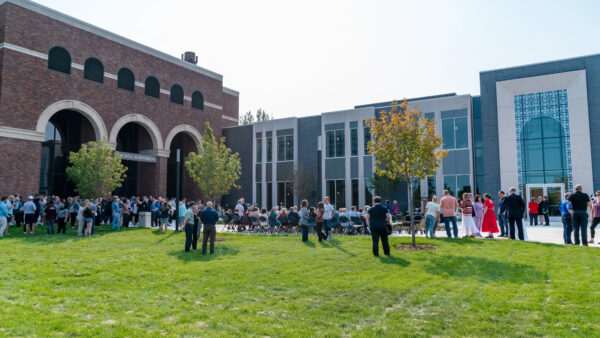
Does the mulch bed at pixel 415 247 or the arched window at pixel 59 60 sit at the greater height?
the arched window at pixel 59 60

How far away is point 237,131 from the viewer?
38.2m

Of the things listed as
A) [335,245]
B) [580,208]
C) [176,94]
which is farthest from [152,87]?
[580,208]

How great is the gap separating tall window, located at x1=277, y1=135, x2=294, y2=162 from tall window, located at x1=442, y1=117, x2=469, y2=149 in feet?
40.3

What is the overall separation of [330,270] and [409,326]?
368 centimetres

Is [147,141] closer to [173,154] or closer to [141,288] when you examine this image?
[173,154]

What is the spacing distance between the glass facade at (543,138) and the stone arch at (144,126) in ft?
83.3

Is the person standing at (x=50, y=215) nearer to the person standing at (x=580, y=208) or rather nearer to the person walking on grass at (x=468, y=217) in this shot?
the person walking on grass at (x=468, y=217)

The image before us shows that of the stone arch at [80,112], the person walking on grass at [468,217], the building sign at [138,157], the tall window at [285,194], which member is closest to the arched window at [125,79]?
the stone arch at [80,112]

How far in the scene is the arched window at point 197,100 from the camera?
35781 mm

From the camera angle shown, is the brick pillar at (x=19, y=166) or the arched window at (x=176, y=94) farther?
the arched window at (x=176, y=94)

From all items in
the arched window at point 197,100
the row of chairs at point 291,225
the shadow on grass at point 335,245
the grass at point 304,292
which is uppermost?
the arched window at point 197,100

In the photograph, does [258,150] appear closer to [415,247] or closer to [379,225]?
[415,247]

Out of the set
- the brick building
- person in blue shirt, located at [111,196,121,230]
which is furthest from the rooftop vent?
person in blue shirt, located at [111,196,121,230]

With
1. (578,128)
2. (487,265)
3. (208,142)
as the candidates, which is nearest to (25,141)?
(208,142)
